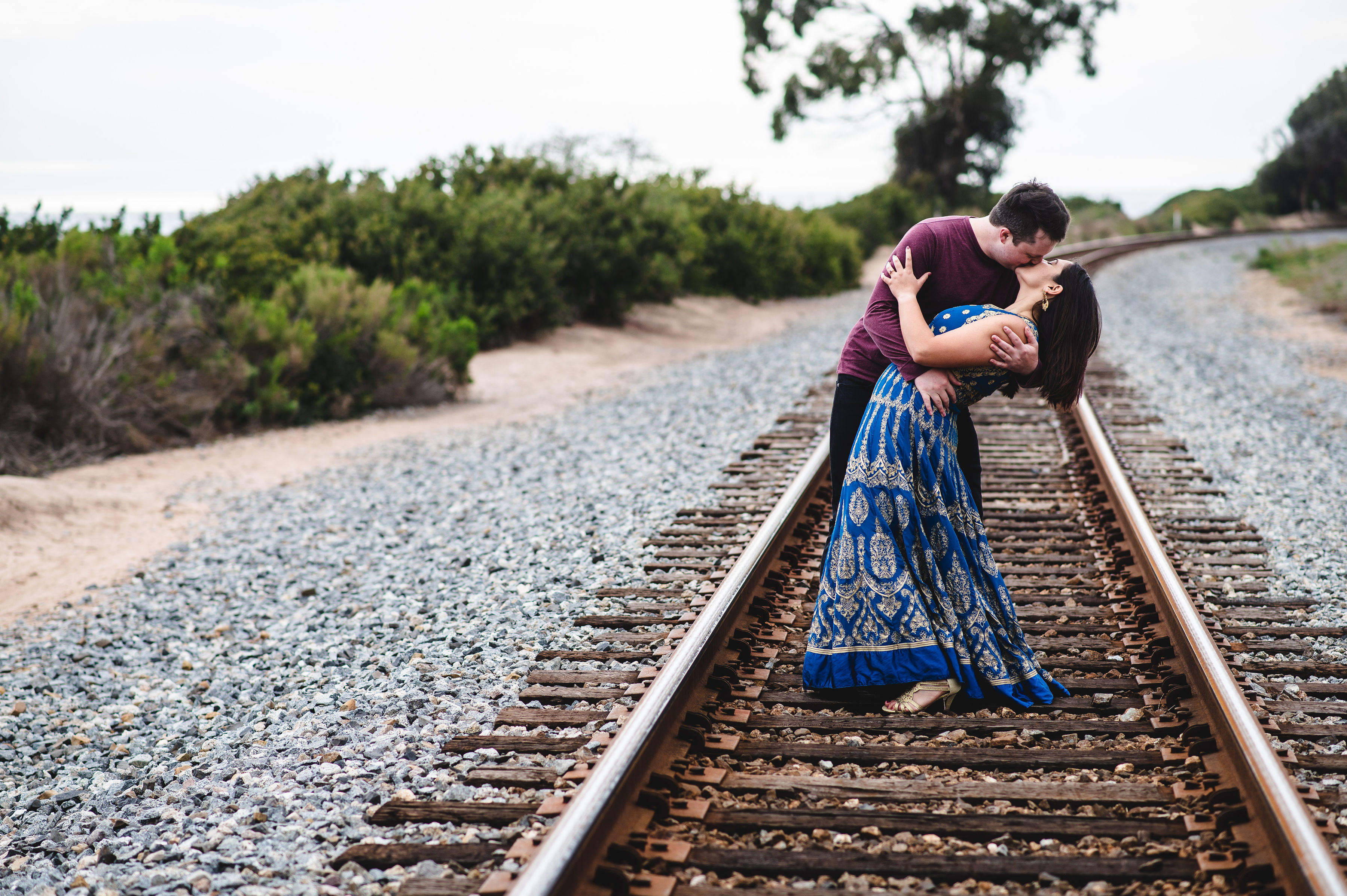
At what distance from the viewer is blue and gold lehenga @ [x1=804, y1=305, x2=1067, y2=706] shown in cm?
356

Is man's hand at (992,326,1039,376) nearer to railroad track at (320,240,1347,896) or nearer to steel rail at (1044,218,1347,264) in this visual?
railroad track at (320,240,1347,896)

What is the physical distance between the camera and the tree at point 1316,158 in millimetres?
58281

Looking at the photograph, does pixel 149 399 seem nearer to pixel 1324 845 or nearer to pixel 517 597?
pixel 517 597

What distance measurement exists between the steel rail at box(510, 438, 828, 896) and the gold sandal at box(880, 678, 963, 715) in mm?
640

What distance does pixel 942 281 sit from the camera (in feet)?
11.3

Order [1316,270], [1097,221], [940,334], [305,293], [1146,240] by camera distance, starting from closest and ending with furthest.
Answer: [940,334], [305,293], [1316,270], [1146,240], [1097,221]

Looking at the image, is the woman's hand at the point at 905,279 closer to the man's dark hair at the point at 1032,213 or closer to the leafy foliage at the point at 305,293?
the man's dark hair at the point at 1032,213

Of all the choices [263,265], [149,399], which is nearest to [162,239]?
[263,265]

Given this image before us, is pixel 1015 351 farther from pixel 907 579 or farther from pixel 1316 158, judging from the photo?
pixel 1316 158

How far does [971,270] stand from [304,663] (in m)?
3.04

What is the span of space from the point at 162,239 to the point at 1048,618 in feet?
32.8

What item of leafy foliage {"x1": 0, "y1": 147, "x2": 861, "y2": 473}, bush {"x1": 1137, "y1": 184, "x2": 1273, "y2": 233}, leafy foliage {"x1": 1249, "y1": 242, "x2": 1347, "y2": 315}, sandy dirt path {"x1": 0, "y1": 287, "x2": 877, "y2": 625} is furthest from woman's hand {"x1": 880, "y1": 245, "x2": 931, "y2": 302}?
bush {"x1": 1137, "y1": 184, "x2": 1273, "y2": 233}

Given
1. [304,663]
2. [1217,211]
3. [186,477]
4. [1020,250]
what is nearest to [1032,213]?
[1020,250]

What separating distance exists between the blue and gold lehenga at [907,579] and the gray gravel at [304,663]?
1.03m
